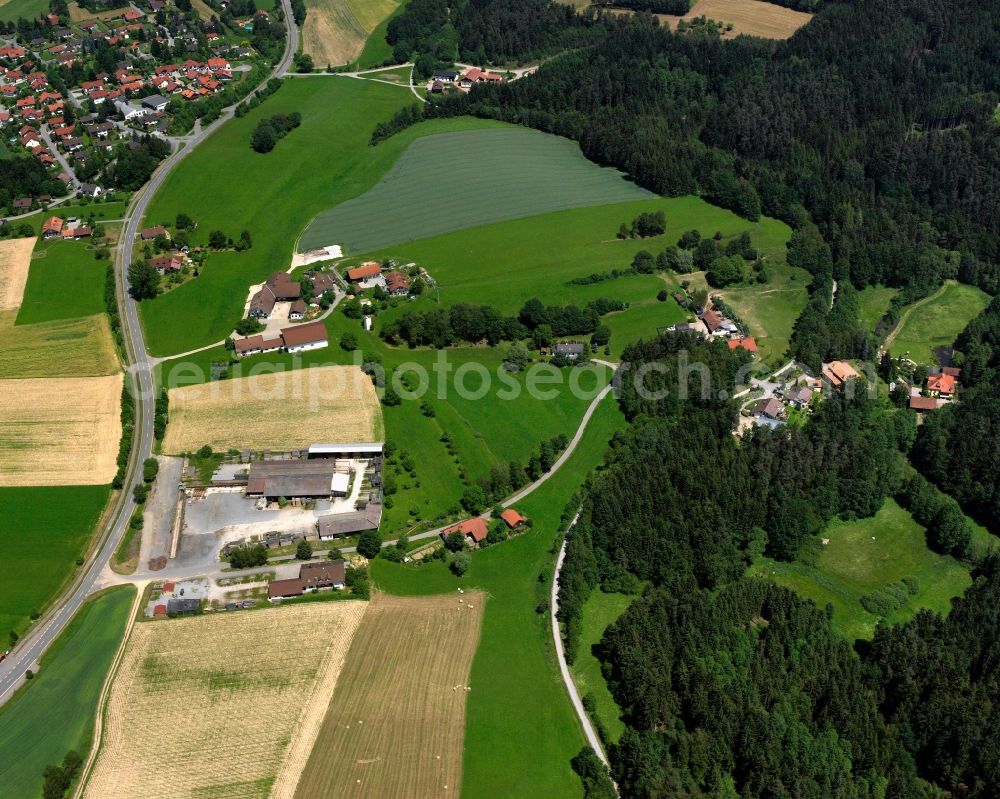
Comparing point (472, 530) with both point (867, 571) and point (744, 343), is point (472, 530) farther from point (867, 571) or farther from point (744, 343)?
point (744, 343)

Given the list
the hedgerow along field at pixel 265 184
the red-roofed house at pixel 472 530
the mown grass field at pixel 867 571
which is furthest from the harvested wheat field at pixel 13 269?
the mown grass field at pixel 867 571

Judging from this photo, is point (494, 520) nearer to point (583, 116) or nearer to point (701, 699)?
point (701, 699)

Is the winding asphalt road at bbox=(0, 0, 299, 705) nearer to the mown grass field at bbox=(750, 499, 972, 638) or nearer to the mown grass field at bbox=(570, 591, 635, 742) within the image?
the mown grass field at bbox=(570, 591, 635, 742)

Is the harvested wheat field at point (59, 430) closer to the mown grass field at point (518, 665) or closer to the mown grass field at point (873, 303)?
the mown grass field at point (518, 665)

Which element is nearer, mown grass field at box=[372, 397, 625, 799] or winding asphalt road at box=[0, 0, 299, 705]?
mown grass field at box=[372, 397, 625, 799]

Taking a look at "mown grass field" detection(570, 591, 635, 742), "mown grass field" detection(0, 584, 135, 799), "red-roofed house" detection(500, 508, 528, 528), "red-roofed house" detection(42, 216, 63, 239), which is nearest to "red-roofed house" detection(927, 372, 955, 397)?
"mown grass field" detection(570, 591, 635, 742)
